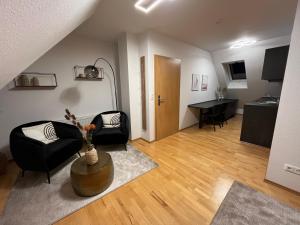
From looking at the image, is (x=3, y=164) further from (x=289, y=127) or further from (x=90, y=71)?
(x=289, y=127)

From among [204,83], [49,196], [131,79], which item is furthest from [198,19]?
[49,196]

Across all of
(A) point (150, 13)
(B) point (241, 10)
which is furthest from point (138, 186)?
(B) point (241, 10)

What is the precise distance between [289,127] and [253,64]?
3.46 metres

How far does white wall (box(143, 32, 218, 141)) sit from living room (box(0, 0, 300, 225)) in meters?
0.04

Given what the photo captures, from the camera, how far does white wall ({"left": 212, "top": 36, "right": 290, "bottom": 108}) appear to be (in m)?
3.81

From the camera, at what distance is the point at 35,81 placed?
2545 mm

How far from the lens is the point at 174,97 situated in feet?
11.8

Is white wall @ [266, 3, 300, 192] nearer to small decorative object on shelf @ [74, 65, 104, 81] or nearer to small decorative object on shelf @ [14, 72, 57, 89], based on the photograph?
small decorative object on shelf @ [74, 65, 104, 81]

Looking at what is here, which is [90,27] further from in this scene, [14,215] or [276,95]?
[276,95]

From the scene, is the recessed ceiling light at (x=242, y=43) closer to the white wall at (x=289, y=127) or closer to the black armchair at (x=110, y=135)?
the white wall at (x=289, y=127)

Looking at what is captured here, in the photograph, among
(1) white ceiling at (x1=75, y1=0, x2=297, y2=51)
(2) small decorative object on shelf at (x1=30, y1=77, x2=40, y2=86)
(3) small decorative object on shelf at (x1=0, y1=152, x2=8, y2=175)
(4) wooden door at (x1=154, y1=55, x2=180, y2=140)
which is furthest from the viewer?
(4) wooden door at (x1=154, y1=55, x2=180, y2=140)

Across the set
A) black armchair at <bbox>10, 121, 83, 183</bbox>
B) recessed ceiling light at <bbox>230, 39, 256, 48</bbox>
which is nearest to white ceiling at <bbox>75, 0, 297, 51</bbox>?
recessed ceiling light at <bbox>230, 39, 256, 48</bbox>

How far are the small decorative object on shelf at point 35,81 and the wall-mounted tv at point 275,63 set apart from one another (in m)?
4.79

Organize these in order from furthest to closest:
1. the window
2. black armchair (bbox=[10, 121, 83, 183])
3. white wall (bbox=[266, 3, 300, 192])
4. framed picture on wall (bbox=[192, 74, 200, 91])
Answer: the window, framed picture on wall (bbox=[192, 74, 200, 91]), black armchair (bbox=[10, 121, 83, 183]), white wall (bbox=[266, 3, 300, 192])
